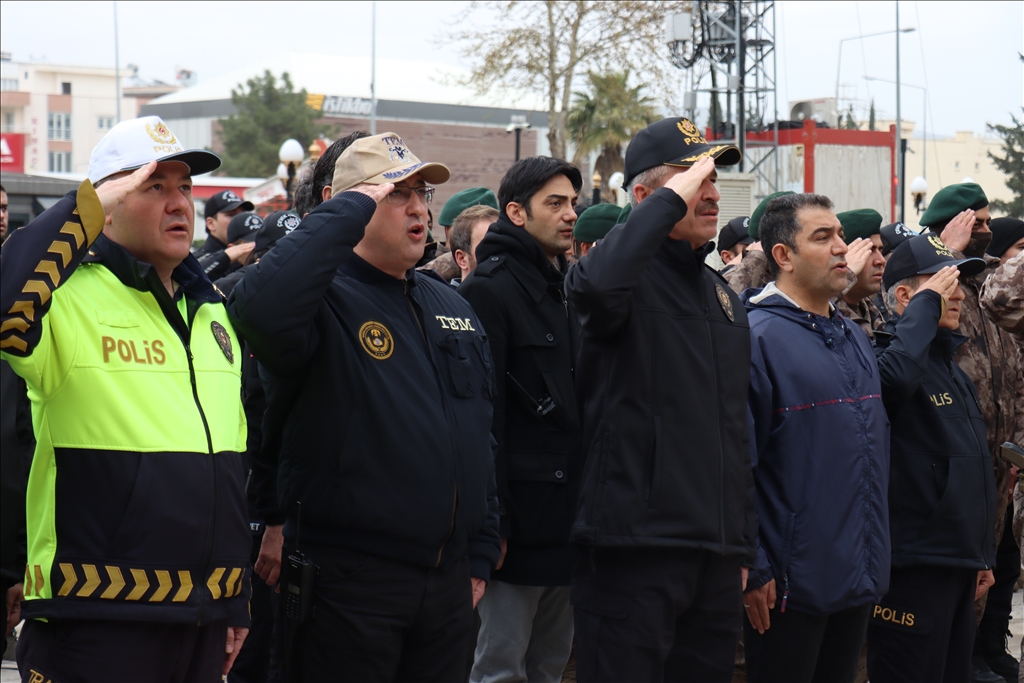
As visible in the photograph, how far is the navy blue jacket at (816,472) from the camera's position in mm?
3719

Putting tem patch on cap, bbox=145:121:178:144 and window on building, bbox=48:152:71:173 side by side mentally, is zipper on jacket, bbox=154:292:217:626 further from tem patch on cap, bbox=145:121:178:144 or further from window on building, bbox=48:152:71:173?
window on building, bbox=48:152:71:173

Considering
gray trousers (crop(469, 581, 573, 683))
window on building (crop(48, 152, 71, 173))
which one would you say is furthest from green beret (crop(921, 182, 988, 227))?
window on building (crop(48, 152, 71, 173))

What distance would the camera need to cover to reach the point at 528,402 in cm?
412

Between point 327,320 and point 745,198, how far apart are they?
20.5 m

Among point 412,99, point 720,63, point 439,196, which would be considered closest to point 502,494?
point 720,63

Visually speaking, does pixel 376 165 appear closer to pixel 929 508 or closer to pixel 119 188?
pixel 119 188

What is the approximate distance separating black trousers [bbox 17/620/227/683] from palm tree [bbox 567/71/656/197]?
87.7 feet

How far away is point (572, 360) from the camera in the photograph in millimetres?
4277

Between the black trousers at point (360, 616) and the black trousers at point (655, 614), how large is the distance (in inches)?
20.6

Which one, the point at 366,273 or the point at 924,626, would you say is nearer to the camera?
the point at 366,273

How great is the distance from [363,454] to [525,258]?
1516mm

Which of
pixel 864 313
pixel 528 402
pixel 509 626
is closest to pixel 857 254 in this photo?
pixel 864 313

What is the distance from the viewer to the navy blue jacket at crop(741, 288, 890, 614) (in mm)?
3719

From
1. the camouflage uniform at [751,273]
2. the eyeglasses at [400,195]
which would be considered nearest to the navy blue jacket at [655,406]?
the eyeglasses at [400,195]
